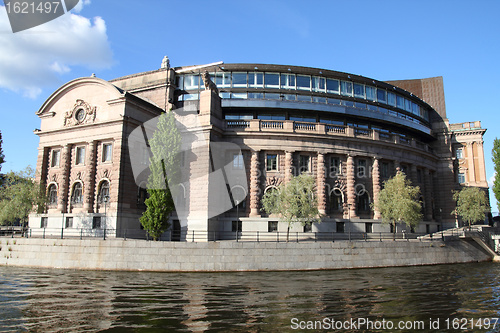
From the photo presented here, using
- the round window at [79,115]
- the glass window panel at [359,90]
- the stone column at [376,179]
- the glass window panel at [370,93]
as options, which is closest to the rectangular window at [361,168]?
the stone column at [376,179]

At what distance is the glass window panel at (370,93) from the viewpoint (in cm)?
4750

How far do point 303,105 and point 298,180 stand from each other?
12.7 metres

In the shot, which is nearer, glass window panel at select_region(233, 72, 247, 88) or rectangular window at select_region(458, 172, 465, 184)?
glass window panel at select_region(233, 72, 247, 88)

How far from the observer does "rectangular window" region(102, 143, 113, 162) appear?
37875 millimetres

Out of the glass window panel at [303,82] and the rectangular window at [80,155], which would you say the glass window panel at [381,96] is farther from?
the rectangular window at [80,155]

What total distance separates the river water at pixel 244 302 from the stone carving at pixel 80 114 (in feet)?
64.4

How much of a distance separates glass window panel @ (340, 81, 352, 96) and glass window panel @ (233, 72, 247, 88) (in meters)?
12.9

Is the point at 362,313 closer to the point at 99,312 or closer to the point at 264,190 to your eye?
the point at 99,312

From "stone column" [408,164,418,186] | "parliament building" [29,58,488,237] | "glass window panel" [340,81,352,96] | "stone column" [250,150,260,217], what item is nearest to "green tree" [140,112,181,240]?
"parliament building" [29,58,488,237]

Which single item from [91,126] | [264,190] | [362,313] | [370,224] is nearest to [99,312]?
[362,313]

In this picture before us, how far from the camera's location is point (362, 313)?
13.5 m

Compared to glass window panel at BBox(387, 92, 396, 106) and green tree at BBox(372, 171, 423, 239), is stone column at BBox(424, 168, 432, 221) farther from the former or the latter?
green tree at BBox(372, 171, 423, 239)

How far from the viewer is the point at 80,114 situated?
40.1 meters

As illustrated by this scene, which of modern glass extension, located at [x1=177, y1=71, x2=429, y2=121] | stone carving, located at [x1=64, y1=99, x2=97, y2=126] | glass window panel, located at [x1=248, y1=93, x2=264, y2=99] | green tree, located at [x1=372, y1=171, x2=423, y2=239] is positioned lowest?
green tree, located at [x1=372, y1=171, x2=423, y2=239]
